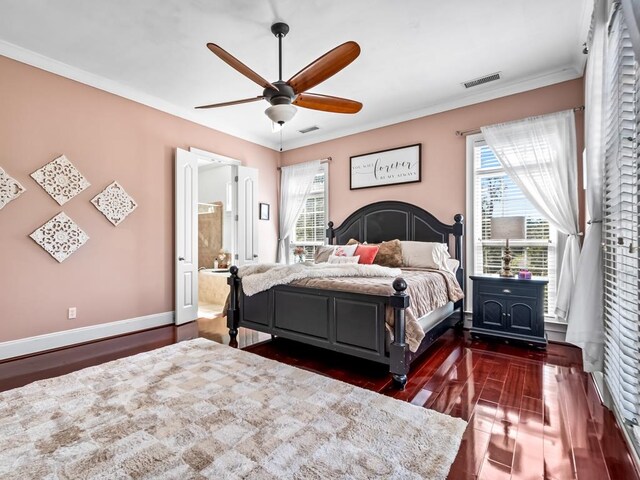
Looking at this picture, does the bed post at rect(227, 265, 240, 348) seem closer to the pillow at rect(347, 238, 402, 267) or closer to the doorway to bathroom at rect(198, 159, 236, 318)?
the pillow at rect(347, 238, 402, 267)

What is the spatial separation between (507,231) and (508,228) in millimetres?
34

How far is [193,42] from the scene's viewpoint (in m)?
3.03

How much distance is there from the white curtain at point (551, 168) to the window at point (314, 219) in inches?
109

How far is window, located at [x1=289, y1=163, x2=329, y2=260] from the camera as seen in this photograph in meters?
5.70

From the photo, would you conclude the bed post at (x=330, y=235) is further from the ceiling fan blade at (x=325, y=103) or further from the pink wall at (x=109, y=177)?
the ceiling fan blade at (x=325, y=103)

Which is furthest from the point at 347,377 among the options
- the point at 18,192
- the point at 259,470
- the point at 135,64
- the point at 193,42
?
the point at 135,64

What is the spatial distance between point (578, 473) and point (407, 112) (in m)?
4.34

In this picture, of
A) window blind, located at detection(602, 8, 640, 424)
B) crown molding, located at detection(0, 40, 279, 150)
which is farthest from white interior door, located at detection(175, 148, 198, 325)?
window blind, located at detection(602, 8, 640, 424)

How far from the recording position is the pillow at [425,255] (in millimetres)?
3888

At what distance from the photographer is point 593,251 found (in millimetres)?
2348

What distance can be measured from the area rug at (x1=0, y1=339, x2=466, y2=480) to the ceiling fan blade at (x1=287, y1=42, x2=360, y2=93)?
2.40 meters

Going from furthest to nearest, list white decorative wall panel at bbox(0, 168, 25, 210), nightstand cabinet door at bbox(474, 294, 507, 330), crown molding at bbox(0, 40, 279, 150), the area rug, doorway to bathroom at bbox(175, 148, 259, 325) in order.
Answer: doorway to bathroom at bbox(175, 148, 259, 325)
nightstand cabinet door at bbox(474, 294, 507, 330)
crown molding at bbox(0, 40, 279, 150)
white decorative wall panel at bbox(0, 168, 25, 210)
the area rug

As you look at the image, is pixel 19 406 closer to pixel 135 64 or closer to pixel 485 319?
pixel 135 64

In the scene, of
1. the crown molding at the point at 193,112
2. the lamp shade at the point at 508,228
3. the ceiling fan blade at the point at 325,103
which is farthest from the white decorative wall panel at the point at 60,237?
the lamp shade at the point at 508,228
